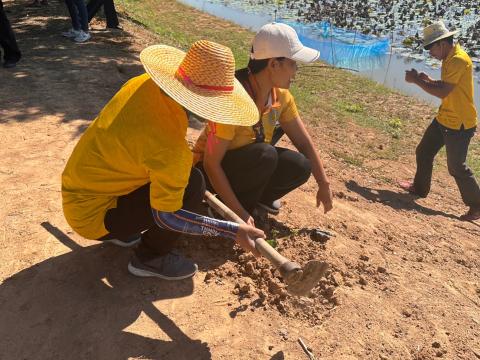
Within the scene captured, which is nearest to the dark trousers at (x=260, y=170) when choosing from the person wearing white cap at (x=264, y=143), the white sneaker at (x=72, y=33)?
the person wearing white cap at (x=264, y=143)

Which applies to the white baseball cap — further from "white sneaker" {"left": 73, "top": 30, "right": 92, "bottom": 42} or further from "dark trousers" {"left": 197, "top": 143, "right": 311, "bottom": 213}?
"white sneaker" {"left": 73, "top": 30, "right": 92, "bottom": 42}

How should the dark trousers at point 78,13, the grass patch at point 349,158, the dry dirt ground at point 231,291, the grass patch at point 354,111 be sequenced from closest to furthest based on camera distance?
the dry dirt ground at point 231,291 → the grass patch at point 349,158 → the grass patch at point 354,111 → the dark trousers at point 78,13

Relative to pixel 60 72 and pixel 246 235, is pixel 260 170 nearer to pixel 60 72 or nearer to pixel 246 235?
pixel 246 235

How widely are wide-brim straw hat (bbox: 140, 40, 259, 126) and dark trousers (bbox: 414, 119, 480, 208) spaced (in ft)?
10.5

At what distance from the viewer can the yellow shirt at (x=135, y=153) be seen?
182 centimetres

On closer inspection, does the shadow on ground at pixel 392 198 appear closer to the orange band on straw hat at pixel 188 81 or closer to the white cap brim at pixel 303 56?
the white cap brim at pixel 303 56

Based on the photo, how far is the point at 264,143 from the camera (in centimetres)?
265

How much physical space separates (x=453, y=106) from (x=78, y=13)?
5.00 m

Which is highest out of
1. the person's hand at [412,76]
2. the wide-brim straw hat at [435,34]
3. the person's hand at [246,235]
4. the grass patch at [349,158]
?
the wide-brim straw hat at [435,34]

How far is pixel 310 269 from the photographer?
2.09m

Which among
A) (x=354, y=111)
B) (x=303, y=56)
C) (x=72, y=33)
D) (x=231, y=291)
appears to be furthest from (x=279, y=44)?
(x=72, y=33)

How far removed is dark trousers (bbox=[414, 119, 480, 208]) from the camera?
4.34m

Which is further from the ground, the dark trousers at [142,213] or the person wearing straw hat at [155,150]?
the person wearing straw hat at [155,150]

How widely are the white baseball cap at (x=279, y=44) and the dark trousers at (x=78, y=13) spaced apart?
15.7 feet
